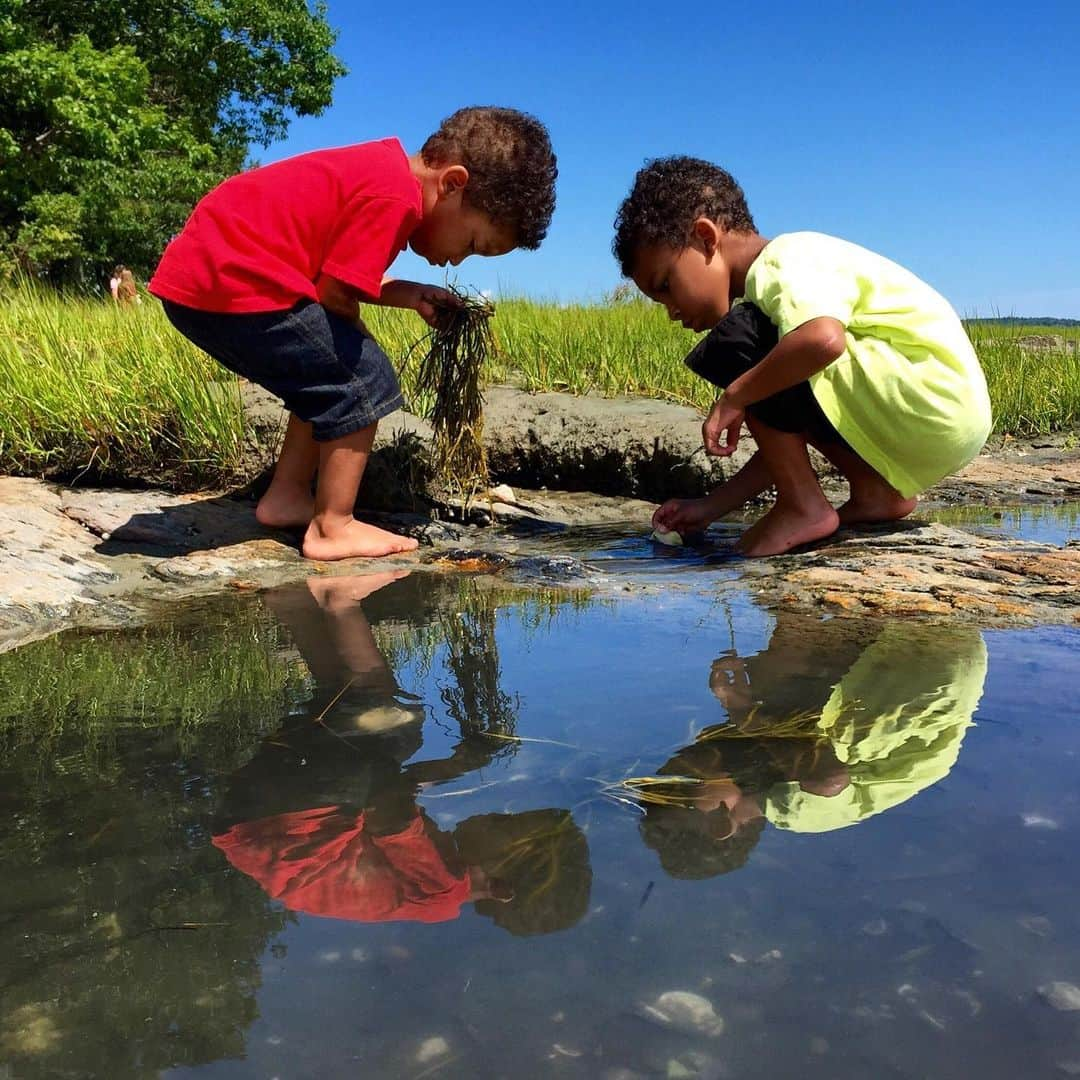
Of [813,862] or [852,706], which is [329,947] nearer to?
[813,862]

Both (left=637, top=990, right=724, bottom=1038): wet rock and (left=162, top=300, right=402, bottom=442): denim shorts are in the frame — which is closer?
(left=637, top=990, right=724, bottom=1038): wet rock

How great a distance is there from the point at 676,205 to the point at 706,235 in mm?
121

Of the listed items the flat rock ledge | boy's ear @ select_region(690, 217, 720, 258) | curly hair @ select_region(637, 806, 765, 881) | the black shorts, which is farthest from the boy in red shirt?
curly hair @ select_region(637, 806, 765, 881)

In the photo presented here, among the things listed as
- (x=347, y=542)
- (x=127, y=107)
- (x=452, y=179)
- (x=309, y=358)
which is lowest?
(x=347, y=542)

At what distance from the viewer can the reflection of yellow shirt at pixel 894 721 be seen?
122cm

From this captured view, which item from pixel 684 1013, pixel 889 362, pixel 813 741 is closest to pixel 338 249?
pixel 889 362

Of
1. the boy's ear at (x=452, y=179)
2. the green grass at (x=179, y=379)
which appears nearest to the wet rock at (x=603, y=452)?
the green grass at (x=179, y=379)

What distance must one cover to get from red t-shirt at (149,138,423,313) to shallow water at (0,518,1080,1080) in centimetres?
127

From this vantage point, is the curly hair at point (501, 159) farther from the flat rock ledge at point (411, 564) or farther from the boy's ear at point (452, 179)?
the flat rock ledge at point (411, 564)

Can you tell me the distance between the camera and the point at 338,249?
2.77 metres

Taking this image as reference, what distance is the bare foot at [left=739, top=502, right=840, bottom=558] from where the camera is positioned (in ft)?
9.52

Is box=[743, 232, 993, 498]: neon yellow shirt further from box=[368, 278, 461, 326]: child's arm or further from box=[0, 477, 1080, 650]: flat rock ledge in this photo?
box=[368, 278, 461, 326]: child's arm

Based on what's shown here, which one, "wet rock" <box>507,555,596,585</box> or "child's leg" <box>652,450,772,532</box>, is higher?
"child's leg" <box>652,450,772,532</box>

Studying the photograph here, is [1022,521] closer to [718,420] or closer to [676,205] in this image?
[718,420]
